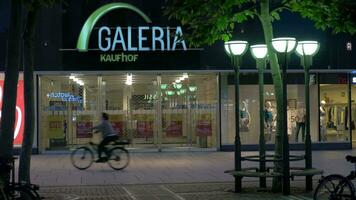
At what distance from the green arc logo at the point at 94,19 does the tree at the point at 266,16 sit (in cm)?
984

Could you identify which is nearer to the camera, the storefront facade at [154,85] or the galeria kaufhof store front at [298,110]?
the storefront facade at [154,85]

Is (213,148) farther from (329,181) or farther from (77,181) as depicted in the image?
(329,181)

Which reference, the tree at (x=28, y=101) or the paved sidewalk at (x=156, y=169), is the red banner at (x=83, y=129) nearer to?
the paved sidewalk at (x=156, y=169)

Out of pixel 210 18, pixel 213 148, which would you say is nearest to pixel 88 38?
pixel 213 148

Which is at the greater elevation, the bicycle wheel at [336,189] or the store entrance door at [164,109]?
the store entrance door at [164,109]

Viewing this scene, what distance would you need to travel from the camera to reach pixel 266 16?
1405 centimetres

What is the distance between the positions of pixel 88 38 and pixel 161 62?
9.62ft

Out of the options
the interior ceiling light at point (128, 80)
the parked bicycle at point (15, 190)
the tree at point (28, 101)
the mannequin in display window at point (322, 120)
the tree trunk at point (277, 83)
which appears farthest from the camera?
the mannequin in display window at point (322, 120)

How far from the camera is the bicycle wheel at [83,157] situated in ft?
62.5

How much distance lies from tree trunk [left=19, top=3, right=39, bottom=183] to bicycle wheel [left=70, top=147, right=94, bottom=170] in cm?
658

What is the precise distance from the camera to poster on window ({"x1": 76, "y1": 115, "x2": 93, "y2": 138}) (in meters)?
25.1

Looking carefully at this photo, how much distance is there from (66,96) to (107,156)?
6.81 m

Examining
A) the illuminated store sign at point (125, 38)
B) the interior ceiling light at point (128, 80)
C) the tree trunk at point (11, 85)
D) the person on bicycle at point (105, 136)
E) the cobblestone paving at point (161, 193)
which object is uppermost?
the illuminated store sign at point (125, 38)

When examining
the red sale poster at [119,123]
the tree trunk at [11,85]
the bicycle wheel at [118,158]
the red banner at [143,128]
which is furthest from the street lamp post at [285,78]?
the red sale poster at [119,123]
